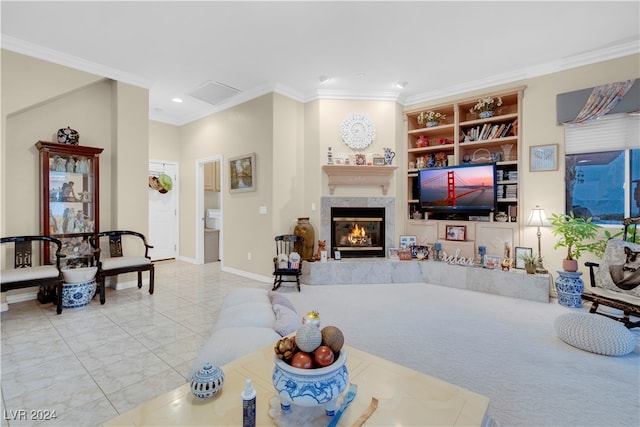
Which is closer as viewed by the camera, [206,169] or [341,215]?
[341,215]

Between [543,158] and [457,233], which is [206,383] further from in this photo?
[543,158]

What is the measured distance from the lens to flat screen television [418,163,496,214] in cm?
439

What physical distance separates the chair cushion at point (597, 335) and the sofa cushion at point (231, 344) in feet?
8.26

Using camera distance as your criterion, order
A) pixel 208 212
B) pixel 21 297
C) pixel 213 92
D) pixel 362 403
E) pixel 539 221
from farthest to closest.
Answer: pixel 208 212 → pixel 213 92 → pixel 539 221 → pixel 21 297 → pixel 362 403

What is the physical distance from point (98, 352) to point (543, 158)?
5.47 meters

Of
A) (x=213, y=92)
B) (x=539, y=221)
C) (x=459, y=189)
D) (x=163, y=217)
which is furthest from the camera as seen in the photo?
(x=163, y=217)

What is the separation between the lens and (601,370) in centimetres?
219

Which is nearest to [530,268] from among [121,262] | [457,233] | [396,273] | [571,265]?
[571,265]

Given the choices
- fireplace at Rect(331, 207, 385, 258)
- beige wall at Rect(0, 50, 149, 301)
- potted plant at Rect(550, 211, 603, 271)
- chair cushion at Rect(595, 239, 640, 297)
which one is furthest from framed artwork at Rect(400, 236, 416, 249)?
beige wall at Rect(0, 50, 149, 301)

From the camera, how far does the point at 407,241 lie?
5.01 m

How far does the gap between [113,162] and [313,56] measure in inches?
126

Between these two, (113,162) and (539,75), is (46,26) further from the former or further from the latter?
(539,75)

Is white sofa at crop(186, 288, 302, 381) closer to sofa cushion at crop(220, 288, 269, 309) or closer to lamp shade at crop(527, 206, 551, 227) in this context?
sofa cushion at crop(220, 288, 269, 309)

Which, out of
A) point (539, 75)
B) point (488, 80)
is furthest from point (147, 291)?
point (539, 75)
